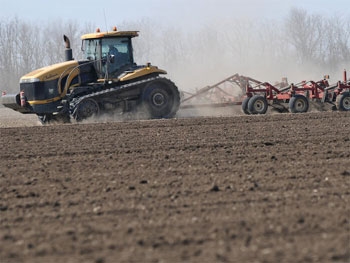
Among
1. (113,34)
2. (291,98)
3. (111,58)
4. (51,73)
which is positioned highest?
(113,34)

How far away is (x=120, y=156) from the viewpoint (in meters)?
10.8

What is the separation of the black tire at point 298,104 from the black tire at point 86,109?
232 inches

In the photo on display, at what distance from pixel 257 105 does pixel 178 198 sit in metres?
13.7

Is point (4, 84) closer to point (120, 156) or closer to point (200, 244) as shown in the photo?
point (120, 156)

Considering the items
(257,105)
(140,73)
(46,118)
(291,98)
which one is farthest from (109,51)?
(291,98)

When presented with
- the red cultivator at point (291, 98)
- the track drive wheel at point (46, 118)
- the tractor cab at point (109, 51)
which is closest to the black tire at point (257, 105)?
the red cultivator at point (291, 98)

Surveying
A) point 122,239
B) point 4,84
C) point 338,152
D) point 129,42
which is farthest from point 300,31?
point 122,239

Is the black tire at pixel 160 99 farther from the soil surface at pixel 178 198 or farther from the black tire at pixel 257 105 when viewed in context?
the soil surface at pixel 178 198

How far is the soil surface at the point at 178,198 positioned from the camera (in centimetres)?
553

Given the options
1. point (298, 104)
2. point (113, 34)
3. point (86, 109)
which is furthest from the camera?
point (298, 104)

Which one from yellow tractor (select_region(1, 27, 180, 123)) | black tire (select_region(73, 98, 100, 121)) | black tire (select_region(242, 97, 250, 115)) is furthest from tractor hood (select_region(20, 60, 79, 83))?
black tire (select_region(242, 97, 250, 115))

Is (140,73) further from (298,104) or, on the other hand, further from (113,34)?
(298,104)

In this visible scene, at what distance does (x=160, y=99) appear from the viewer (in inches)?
760

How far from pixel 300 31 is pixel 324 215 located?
221ft
